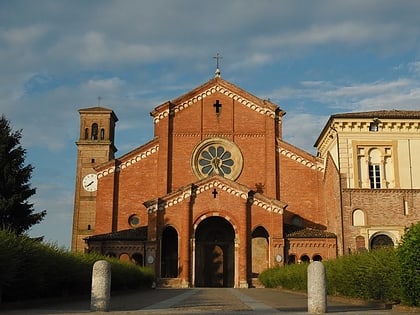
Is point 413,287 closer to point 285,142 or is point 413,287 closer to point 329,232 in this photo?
point 329,232

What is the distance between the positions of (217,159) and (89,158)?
62.4 ft

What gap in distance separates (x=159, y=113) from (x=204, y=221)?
960 centimetres

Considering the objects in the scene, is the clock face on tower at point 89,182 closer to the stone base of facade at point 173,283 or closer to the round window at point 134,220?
the round window at point 134,220

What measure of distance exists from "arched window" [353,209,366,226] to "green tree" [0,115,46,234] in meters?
20.2

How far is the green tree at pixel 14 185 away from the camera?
32.0 m

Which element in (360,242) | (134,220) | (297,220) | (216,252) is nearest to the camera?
(360,242)

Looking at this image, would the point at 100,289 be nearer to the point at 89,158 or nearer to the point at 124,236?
the point at 124,236

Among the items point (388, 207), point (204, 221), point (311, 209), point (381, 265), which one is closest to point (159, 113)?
point (204, 221)

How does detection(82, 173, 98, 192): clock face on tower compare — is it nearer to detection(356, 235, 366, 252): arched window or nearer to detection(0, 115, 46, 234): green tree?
detection(0, 115, 46, 234): green tree

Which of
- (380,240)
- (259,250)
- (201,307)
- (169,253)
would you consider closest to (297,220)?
(259,250)

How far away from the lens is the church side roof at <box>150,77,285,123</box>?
144 ft

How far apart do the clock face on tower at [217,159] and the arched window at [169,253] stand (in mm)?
5217

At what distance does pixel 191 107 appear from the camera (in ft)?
145

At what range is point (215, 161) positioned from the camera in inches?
1715
